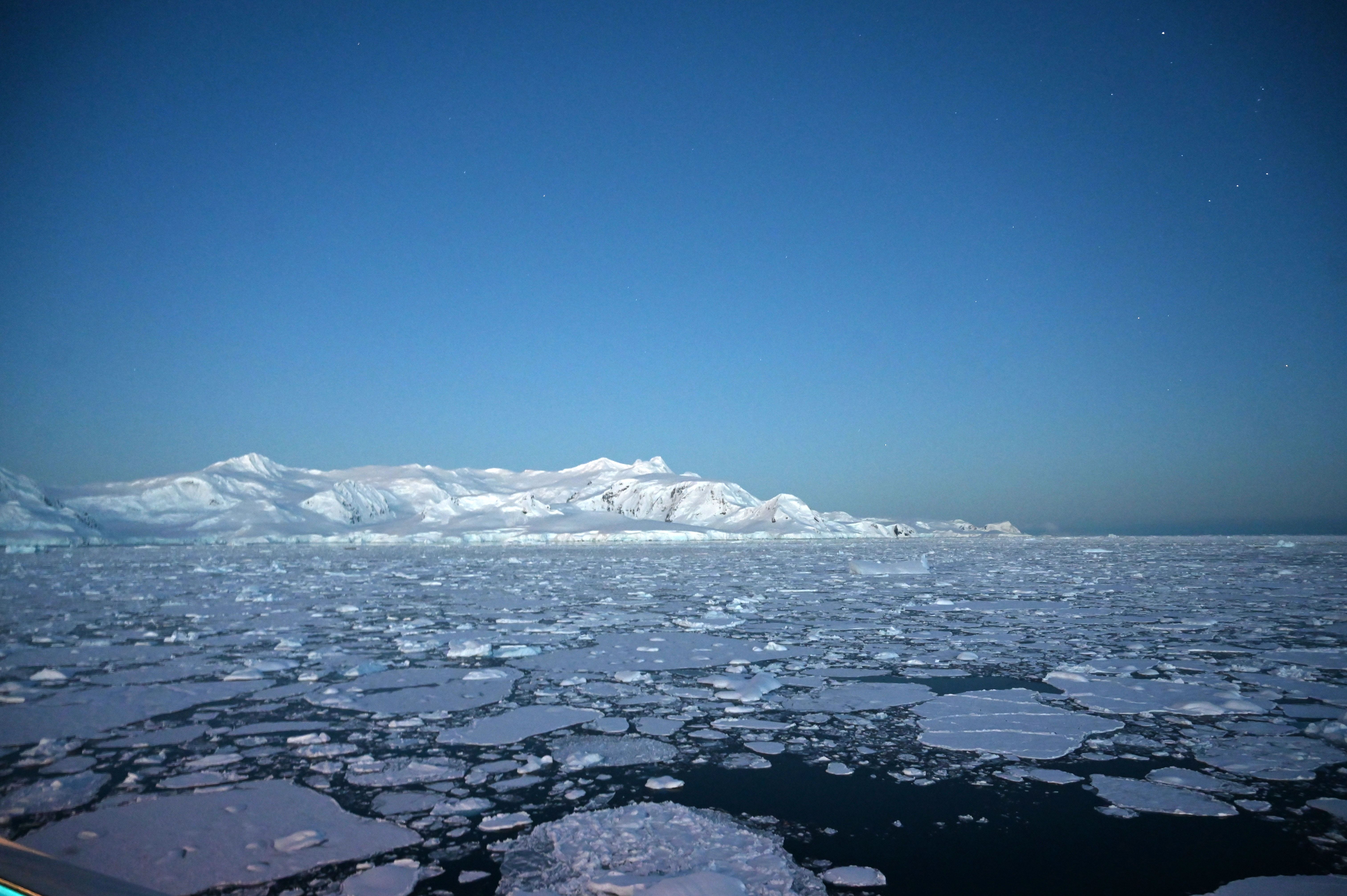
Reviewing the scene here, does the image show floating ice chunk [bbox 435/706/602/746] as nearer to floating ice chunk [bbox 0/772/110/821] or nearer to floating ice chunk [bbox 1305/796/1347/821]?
floating ice chunk [bbox 0/772/110/821]

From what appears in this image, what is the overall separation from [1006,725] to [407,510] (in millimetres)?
125336

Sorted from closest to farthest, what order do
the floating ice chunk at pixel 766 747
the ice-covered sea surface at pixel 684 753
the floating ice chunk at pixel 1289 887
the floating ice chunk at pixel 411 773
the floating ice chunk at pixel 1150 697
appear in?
the floating ice chunk at pixel 1289 887, the ice-covered sea surface at pixel 684 753, the floating ice chunk at pixel 411 773, the floating ice chunk at pixel 766 747, the floating ice chunk at pixel 1150 697

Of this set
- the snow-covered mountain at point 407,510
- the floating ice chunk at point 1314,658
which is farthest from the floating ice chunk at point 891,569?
the snow-covered mountain at point 407,510

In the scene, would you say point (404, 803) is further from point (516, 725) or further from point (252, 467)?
point (252, 467)

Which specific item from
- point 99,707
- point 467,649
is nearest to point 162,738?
point 99,707

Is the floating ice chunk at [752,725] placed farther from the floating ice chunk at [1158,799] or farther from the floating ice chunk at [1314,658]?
the floating ice chunk at [1314,658]

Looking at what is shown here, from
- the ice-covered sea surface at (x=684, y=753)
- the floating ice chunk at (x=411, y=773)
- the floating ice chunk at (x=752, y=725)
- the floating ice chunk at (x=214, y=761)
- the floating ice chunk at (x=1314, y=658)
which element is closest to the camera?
the ice-covered sea surface at (x=684, y=753)

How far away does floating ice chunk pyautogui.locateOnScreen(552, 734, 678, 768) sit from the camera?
3744 mm

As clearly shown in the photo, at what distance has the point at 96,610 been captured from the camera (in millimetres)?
10719

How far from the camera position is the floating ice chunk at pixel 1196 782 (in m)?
3.32

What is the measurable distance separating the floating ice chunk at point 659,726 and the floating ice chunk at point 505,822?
1.33 m

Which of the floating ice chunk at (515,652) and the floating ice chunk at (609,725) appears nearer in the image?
the floating ice chunk at (609,725)

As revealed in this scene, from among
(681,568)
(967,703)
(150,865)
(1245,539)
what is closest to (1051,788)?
(967,703)

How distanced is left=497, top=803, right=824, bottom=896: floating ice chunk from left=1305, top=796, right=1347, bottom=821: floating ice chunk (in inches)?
96.3
